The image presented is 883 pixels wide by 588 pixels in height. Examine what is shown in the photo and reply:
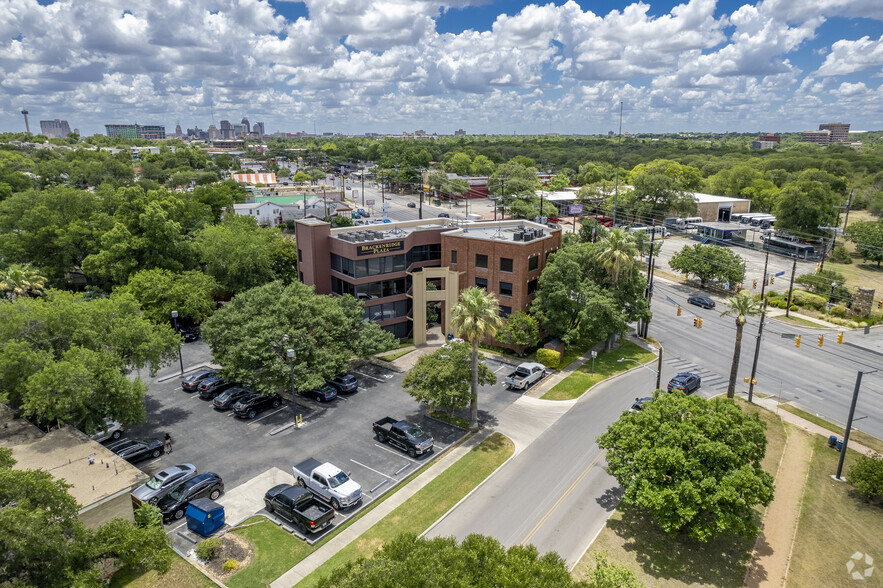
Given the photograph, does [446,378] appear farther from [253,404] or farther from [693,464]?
[693,464]

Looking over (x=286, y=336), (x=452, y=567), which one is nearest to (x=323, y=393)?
(x=286, y=336)

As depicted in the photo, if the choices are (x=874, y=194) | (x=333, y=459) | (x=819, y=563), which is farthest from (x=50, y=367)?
(x=874, y=194)

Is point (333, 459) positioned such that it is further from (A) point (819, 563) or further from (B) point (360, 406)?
(A) point (819, 563)

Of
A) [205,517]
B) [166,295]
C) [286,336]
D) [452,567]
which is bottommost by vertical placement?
[205,517]

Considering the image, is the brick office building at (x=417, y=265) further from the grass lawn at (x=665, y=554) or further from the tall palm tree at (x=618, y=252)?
the grass lawn at (x=665, y=554)

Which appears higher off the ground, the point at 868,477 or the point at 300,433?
the point at 868,477

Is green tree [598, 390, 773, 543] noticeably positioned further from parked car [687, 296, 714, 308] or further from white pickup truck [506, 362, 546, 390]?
parked car [687, 296, 714, 308]

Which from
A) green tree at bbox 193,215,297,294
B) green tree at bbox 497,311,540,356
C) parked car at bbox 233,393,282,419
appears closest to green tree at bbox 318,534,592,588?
parked car at bbox 233,393,282,419
